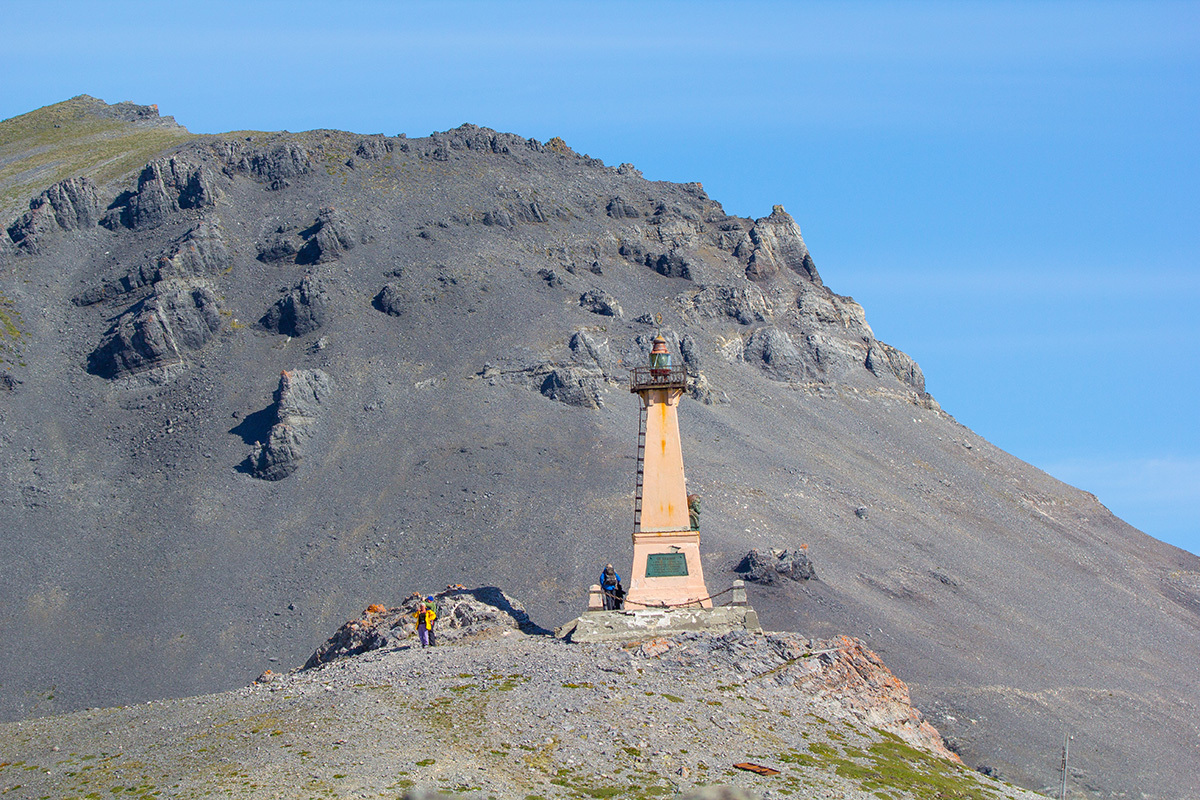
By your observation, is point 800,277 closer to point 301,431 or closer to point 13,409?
point 301,431

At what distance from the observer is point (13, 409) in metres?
104

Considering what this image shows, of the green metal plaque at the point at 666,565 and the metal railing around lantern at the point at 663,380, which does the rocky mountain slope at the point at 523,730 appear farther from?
the metal railing around lantern at the point at 663,380

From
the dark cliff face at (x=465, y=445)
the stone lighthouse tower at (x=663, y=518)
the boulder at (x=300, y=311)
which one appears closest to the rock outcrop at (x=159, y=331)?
the dark cliff face at (x=465, y=445)

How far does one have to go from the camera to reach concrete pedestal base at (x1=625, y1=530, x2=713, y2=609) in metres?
41.8

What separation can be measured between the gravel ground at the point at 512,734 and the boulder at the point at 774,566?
4037 cm

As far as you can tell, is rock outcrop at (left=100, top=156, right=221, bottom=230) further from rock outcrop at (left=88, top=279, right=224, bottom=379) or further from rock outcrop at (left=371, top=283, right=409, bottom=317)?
rock outcrop at (left=371, top=283, right=409, bottom=317)

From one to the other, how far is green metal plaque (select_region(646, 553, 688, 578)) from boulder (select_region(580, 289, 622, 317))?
8130 cm

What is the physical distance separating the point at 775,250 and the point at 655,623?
112789mm

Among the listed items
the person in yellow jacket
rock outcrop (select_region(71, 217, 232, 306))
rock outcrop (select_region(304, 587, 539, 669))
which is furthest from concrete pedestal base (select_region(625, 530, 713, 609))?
rock outcrop (select_region(71, 217, 232, 306))

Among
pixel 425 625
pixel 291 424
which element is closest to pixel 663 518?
pixel 425 625

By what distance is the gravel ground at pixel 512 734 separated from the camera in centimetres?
2923

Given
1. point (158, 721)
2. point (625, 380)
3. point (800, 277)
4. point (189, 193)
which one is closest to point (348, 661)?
point (158, 721)

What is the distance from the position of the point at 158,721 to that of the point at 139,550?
188 ft

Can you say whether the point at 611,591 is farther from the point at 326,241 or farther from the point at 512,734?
the point at 326,241
